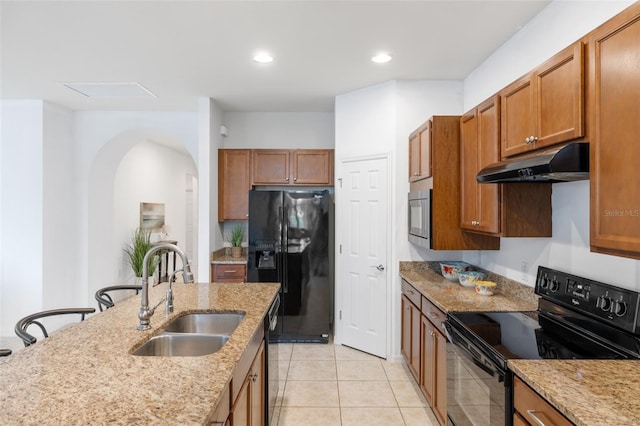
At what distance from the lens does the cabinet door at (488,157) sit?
2.18 m

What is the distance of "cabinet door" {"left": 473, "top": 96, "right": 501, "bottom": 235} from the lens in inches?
85.9

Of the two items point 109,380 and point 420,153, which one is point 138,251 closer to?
point 420,153

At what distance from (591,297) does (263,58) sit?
2831mm

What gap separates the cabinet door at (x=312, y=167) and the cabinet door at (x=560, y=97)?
9.16 ft

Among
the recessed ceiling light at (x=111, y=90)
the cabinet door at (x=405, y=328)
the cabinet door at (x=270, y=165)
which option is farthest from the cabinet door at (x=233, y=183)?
the cabinet door at (x=405, y=328)

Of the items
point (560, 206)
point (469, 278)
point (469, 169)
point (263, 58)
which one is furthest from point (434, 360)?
point (263, 58)

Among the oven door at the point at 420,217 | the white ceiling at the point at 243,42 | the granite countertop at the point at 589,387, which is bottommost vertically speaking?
the granite countertop at the point at 589,387

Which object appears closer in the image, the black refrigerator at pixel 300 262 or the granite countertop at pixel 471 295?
the granite countertop at pixel 471 295

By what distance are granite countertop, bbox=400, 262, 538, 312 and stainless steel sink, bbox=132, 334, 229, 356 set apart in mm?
1360

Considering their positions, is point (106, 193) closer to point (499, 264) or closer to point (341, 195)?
point (341, 195)

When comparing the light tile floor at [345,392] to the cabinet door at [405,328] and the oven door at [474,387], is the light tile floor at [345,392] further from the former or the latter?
the oven door at [474,387]

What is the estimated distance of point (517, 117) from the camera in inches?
77.4

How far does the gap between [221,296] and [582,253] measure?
219 cm

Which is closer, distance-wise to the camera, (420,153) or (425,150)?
(425,150)
